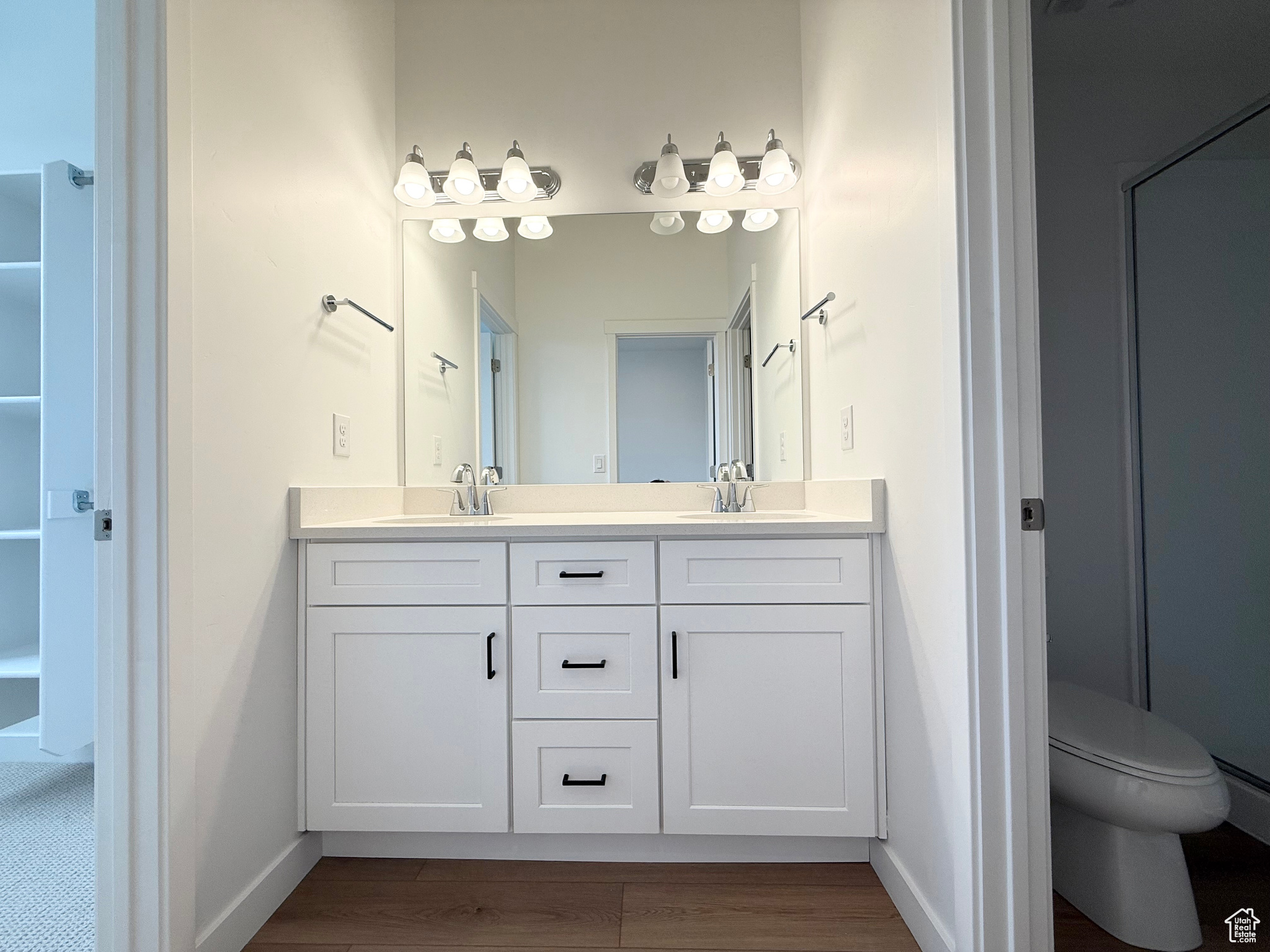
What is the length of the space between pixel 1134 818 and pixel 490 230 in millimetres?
2159

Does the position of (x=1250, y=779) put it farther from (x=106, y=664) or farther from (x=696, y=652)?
(x=106, y=664)

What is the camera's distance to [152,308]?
109cm

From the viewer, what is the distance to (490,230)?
2109 millimetres

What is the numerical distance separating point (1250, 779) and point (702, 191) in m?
2.18

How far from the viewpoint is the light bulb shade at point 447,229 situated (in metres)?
2.11

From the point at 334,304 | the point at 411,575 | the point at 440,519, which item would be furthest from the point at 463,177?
the point at 411,575

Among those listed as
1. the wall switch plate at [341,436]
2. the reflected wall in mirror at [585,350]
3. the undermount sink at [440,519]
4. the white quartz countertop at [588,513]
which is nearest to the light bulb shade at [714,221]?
the reflected wall in mirror at [585,350]

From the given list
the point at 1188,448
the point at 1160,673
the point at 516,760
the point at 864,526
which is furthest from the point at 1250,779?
the point at 516,760

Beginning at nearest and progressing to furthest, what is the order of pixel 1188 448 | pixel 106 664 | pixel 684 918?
pixel 106 664
pixel 684 918
pixel 1188 448

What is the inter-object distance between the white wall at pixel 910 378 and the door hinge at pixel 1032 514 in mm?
91

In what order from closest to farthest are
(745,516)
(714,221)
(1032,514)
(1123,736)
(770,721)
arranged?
1. (1032,514)
2. (1123,736)
3. (770,721)
4. (745,516)
5. (714,221)

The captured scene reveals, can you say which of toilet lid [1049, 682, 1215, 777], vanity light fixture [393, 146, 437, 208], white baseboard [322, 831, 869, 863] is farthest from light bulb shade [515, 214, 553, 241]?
toilet lid [1049, 682, 1215, 777]

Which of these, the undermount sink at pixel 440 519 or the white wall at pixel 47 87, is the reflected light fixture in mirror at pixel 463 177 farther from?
the white wall at pixel 47 87

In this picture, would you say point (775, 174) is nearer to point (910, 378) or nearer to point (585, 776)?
point (910, 378)
